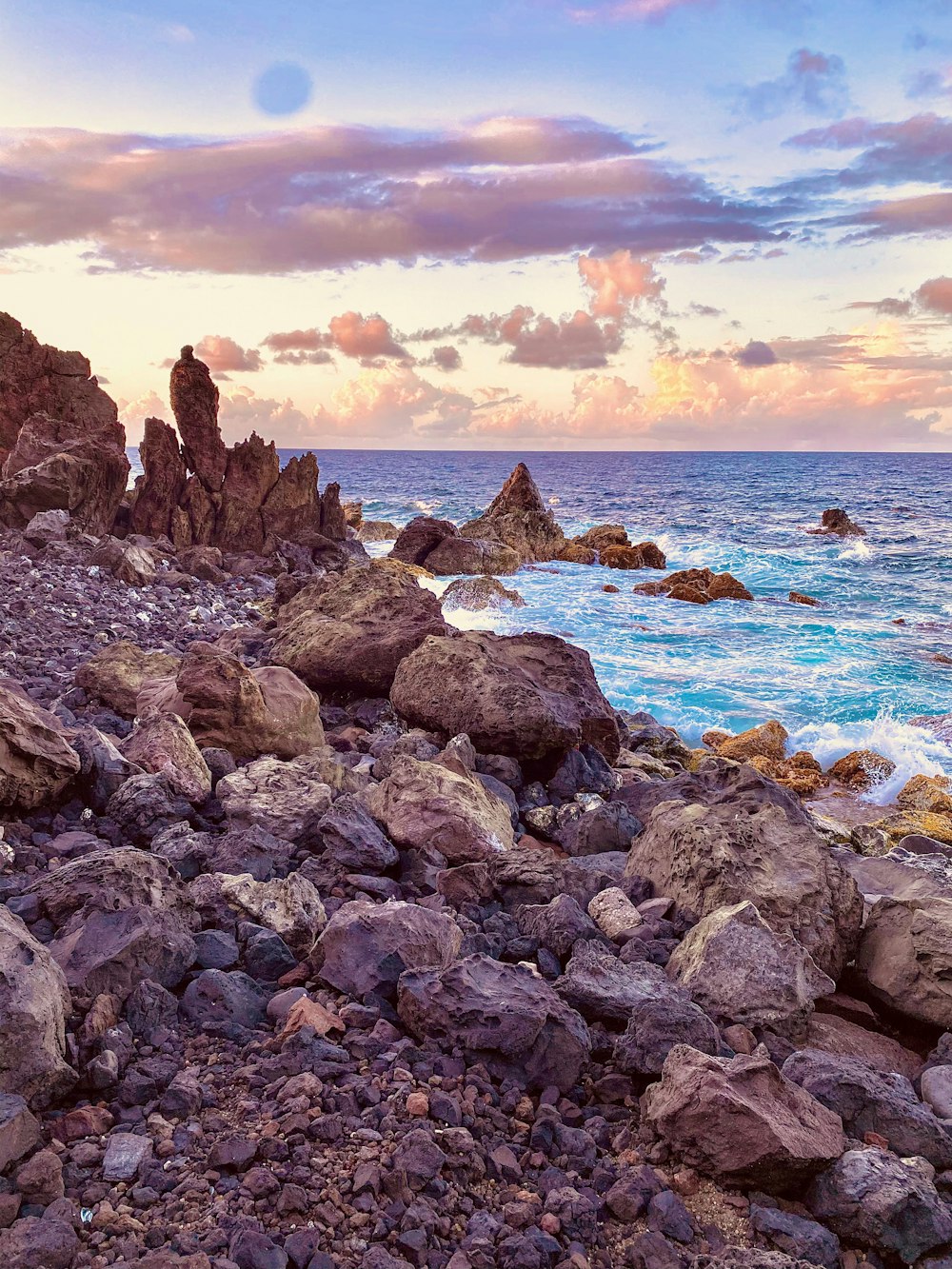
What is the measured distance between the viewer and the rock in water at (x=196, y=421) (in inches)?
1083

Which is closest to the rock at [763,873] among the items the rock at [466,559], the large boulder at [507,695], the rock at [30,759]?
the large boulder at [507,695]

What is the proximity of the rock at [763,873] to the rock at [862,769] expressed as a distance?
8499 millimetres

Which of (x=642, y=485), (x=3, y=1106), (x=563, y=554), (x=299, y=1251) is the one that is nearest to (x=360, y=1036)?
(x=299, y=1251)

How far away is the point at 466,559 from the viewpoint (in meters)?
31.4

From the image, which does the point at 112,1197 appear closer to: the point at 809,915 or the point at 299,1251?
the point at 299,1251

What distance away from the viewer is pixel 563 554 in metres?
36.6

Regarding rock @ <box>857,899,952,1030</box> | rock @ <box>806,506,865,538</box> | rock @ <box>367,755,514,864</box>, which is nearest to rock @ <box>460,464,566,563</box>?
rock @ <box>806,506,865,538</box>

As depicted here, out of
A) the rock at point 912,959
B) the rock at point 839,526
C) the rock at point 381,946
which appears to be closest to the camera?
the rock at point 381,946

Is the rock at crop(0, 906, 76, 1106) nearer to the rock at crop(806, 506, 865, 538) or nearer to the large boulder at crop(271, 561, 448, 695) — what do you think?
the large boulder at crop(271, 561, 448, 695)

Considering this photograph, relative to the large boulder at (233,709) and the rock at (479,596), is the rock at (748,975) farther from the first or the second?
the rock at (479,596)

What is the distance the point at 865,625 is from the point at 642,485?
68903mm

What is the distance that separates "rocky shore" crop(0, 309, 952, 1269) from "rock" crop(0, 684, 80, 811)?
0.06ft

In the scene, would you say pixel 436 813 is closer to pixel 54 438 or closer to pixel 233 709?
pixel 233 709

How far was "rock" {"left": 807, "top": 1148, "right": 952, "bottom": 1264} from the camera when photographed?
2.81 metres
